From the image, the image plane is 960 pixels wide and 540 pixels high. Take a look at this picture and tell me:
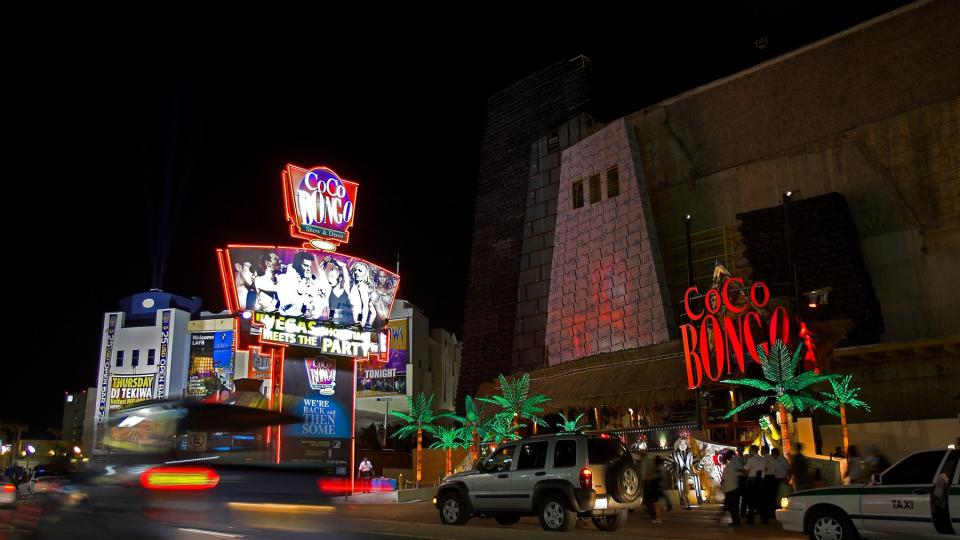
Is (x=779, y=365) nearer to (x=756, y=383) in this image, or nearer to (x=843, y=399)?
(x=756, y=383)

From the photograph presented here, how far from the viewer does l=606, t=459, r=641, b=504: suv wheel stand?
13.6 metres

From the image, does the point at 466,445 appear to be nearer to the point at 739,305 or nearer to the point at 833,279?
the point at 739,305

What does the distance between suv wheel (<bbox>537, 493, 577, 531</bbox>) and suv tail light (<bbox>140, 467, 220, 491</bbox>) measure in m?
6.57

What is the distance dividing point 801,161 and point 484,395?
16.3m

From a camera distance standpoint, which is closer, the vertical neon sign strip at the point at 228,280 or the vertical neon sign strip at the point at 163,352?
the vertical neon sign strip at the point at 228,280

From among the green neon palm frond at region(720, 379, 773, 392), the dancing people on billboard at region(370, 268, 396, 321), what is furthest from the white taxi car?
the dancing people on billboard at region(370, 268, 396, 321)

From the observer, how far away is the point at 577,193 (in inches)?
1303

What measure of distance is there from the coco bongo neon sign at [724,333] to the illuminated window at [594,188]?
28.9ft

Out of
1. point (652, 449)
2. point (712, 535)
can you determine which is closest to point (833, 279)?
point (652, 449)

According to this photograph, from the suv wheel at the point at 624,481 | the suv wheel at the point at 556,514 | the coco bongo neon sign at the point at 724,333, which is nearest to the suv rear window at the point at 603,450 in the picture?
the suv wheel at the point at 624,481

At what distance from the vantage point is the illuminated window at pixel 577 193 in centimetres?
3294

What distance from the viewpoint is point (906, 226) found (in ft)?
78.3

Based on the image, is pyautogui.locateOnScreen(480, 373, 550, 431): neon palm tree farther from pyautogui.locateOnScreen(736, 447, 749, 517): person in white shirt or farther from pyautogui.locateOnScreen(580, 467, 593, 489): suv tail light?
pyautogui.locateOnScreen(580, 467, 593, 489): suv tail light

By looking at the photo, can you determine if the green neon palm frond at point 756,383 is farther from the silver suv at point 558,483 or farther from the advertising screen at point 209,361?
the advertising screen at point 209,361
